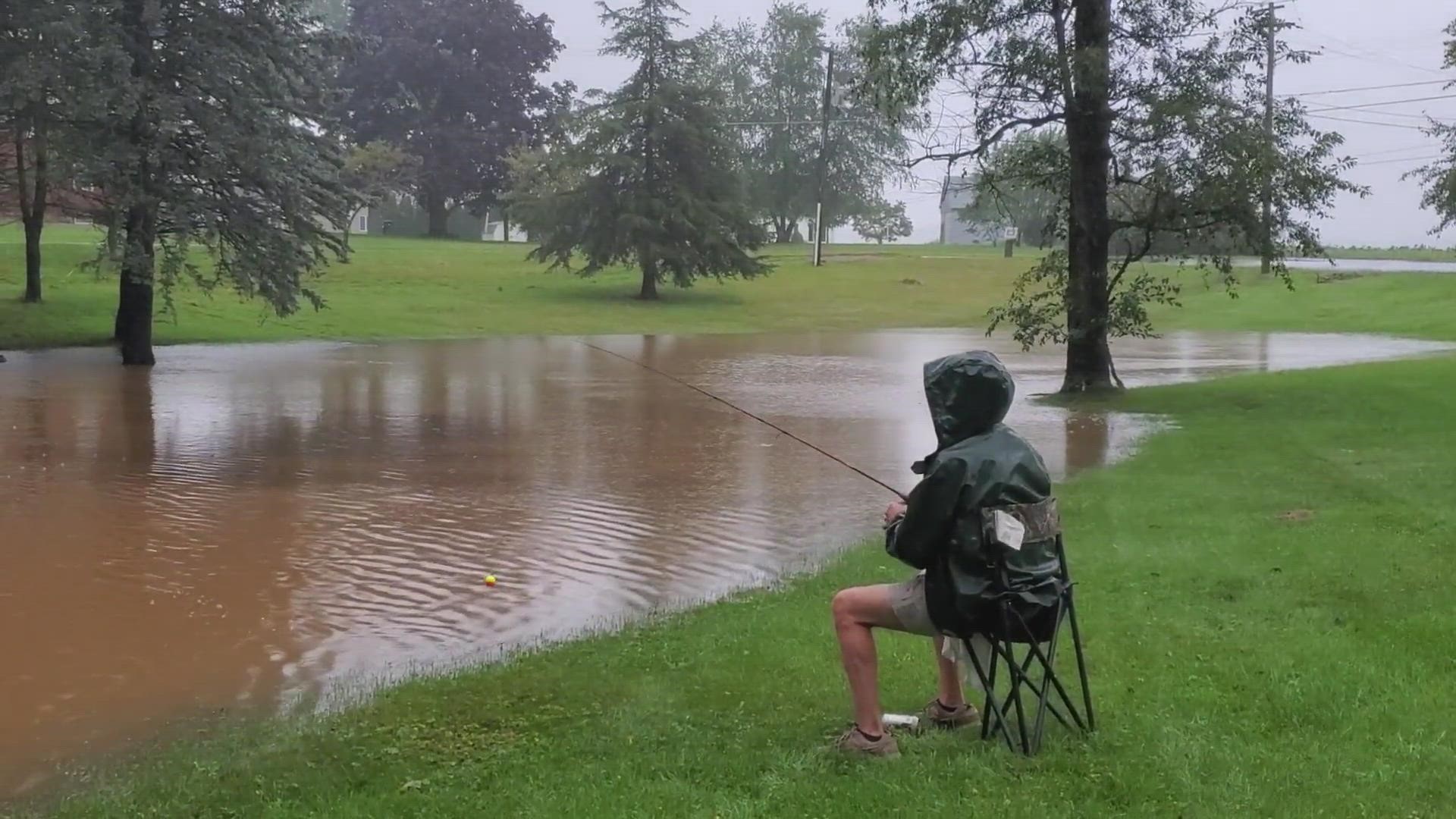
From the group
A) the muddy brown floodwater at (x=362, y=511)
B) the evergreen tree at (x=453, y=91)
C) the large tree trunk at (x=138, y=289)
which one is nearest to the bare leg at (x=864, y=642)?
the muddy brown floodwater at (x=362, y=511)

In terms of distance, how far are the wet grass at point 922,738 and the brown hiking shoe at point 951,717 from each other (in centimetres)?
17

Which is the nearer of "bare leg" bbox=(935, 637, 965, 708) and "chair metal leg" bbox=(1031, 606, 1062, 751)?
"chair metal leg" bbox=(1031, 606, 1062, 751)

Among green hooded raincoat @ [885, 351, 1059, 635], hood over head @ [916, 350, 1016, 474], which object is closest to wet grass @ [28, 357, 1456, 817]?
green hooded raincoat @ [885, 351, 1059, 635]

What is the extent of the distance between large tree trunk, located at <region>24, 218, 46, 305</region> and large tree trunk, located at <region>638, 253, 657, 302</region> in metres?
16.8

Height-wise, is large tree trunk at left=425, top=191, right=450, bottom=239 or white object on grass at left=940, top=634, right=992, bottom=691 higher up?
large tree trunk at left=425, top=191, right=450, bottom=239

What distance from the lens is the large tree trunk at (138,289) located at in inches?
828

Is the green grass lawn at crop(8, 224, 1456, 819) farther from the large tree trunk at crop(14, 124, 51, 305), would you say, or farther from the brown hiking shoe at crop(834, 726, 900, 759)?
the large tree trunk at crop(14, 124, 51, 305)

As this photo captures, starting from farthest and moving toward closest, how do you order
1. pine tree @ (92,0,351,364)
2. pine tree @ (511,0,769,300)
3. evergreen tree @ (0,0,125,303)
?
pine tree @ (511,0,769,300), pine tree @ (92,0,351,364), evergreen tree @ (0,0,125,303)

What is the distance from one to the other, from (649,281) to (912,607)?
3741 centimetres

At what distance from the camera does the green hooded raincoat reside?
13.3ft

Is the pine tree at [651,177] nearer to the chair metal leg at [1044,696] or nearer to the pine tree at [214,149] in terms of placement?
the pine tree at [214,149]

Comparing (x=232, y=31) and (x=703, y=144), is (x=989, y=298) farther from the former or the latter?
(x=232, y=31)

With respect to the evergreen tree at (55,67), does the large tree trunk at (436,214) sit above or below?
above

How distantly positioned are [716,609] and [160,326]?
24.6 metres
